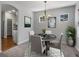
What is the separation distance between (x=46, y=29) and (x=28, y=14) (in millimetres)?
898

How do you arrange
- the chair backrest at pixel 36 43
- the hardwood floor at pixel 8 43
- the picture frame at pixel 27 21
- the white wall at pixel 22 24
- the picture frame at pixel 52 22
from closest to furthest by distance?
the chair backrest at pixel 36 43, the picture frame at pixel 27 21, the white wall at pixel 22 24, the picture frame at pixel 52 22, the hardwood floor at pixel 8 43

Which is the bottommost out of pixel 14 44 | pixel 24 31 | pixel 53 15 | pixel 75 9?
pixel 14 44

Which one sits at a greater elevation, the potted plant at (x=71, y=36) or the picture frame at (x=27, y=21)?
the picture frame at (x=27, y=21)

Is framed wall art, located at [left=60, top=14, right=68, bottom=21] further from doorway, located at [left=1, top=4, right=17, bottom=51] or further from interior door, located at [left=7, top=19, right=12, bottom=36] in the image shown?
interior door, located at [left=7, top=19, right=12, bottom=36]

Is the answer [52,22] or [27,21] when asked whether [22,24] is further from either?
[52,22]

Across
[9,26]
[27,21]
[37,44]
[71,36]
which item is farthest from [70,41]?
[9,26]

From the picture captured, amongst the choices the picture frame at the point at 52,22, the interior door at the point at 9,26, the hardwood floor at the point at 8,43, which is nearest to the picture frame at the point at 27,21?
the interior door at the point at 9,26

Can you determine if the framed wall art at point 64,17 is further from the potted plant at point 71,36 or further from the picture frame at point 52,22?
the potted plant at point 71,36

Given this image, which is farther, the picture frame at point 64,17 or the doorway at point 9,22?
the picture frame at point 64,17

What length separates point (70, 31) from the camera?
476 cm

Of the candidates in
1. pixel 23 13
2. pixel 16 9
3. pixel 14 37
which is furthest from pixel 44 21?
pixel 14 37

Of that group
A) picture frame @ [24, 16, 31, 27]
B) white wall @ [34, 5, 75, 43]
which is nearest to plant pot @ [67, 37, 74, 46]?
white wall @ [34, 5, 75, 43]

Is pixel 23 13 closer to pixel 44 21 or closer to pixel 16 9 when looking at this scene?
pixel 16 9

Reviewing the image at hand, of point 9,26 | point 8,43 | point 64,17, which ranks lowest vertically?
point 8,43
